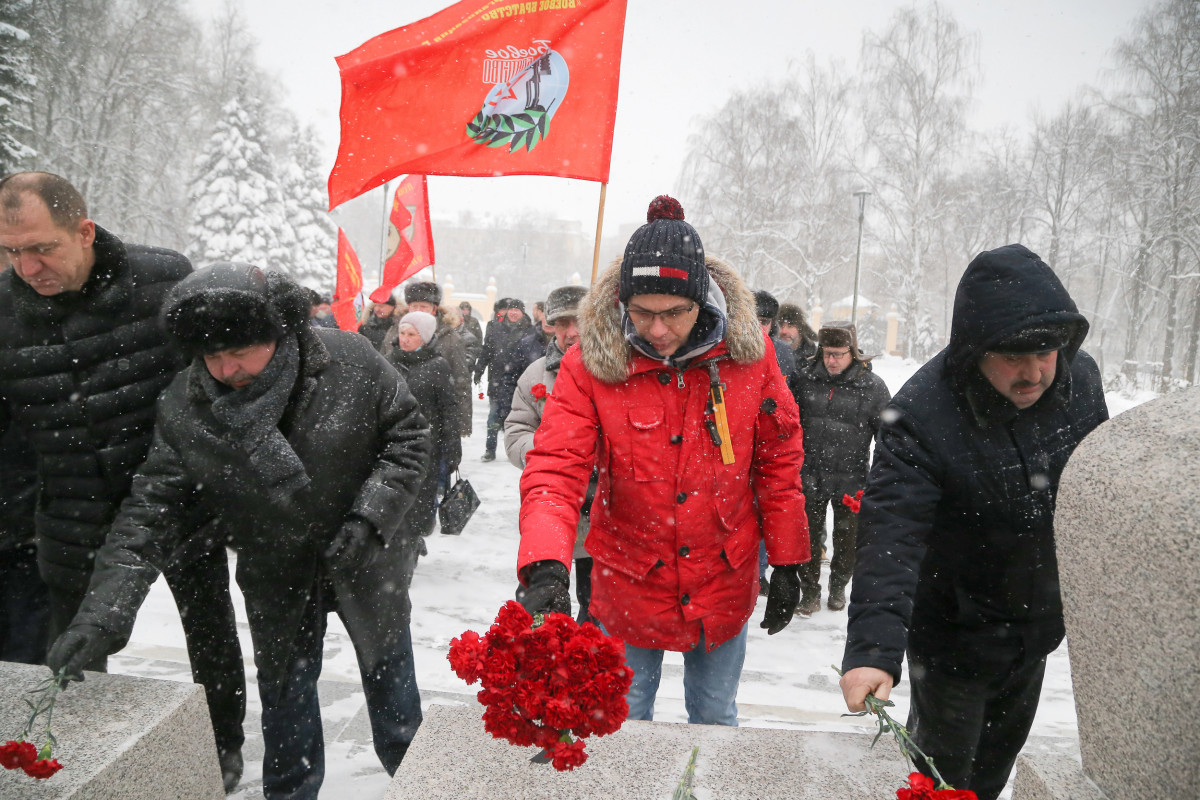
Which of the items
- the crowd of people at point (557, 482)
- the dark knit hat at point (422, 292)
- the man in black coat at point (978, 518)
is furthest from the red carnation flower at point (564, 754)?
the dark knit hat at point (422, 292)

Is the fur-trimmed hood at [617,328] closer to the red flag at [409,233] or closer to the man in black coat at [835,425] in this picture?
the man in black coat at [835,425]

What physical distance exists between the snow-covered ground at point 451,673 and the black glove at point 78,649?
122 centimetres

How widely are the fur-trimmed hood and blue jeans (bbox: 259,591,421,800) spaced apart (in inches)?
50.5

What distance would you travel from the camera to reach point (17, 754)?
5.29ft

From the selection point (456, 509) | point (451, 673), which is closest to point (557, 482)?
point (451, 673)

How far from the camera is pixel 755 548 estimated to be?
2.49 m

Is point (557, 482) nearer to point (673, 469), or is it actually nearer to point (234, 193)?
point (673, 469)

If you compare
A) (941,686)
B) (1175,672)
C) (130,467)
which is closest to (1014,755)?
(941,686)

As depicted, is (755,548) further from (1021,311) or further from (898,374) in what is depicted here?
(898,374)

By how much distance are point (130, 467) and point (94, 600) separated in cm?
72

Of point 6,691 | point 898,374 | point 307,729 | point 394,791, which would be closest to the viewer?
point 394,791

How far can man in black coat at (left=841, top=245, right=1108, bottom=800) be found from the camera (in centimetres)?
186

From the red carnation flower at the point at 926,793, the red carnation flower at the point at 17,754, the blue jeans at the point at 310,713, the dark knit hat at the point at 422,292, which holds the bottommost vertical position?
the blue jeans at the point at 310,713

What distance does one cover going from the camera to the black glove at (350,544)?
2465mm
